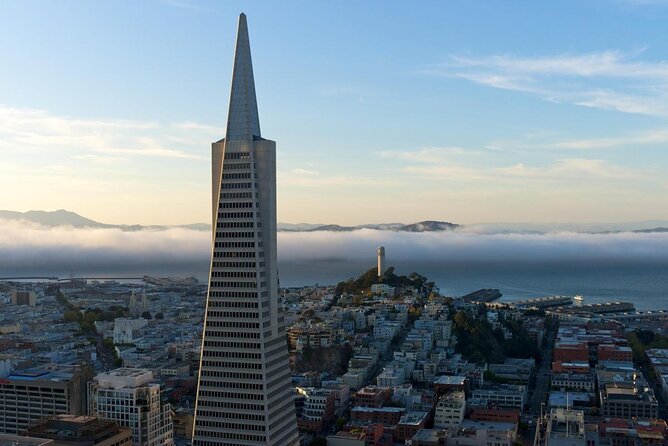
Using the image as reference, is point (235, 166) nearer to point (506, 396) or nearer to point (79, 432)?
point (79, 432)

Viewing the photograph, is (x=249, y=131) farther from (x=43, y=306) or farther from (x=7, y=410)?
(x=43, y=306)

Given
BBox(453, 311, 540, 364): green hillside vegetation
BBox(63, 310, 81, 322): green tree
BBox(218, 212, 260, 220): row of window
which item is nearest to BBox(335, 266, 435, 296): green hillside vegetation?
BBox(453, 311, 540, 364): green hillside vegetation

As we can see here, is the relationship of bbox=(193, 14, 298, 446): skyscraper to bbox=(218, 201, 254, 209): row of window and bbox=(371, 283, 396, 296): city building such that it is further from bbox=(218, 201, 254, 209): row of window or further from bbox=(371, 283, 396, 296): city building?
bbox=(371, 283, 396, 296): city building

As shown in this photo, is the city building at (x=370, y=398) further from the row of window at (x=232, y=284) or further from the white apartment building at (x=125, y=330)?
the white apartment building at (x=125, y=330)

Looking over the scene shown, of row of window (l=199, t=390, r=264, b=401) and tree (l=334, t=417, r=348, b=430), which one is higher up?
row of window (l=199, t=390, r=264, b=401)

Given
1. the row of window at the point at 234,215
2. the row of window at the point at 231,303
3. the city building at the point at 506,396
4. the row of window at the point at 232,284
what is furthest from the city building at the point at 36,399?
the city building at the point at 506,396

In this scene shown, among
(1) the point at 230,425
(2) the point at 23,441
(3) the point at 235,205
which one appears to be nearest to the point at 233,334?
(1) the point at 230,425

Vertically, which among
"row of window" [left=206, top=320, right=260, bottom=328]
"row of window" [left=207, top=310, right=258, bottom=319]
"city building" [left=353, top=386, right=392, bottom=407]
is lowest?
"city building" [left=353, top=386, right=392, bottom=407]
